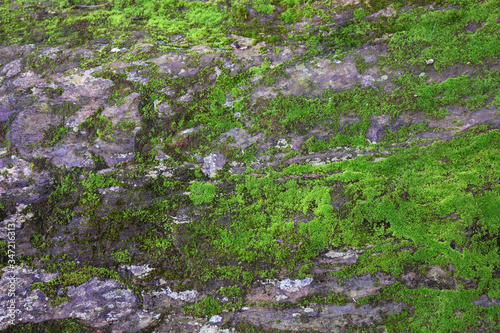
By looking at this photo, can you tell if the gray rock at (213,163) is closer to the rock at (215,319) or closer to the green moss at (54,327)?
the rock at (215,319)

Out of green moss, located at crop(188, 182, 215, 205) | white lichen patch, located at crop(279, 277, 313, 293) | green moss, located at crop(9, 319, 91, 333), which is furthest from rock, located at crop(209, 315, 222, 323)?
green moss, located at crop(9, 319, 91, 333)

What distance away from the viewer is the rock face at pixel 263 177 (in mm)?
6301

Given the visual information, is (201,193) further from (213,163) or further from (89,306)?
(89,306)

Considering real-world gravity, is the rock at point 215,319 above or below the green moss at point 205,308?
below

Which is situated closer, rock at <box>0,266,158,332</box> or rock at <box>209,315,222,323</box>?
rock at <box>209,315,222,323</box>

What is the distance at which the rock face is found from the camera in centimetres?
630

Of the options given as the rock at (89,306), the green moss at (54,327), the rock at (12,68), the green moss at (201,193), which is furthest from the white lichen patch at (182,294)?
the rock at (12,68)

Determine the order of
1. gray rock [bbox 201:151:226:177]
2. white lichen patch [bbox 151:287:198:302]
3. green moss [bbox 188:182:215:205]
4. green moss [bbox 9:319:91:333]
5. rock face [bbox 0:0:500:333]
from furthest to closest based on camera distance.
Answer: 1. gray rock [bbox 201:151:226:177]
2. green moss [bbox 188:182:215:205]
3. green moss [bbox 9:319:91:333]
4. white lichen patch [bbox 151:287:198:302]
5. rock face [bbox 0:0:500:333]

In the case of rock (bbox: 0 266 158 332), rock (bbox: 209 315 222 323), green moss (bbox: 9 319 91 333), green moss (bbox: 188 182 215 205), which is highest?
green moss (bbox: 188 182 215 205)

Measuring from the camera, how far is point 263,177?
749 centimetres

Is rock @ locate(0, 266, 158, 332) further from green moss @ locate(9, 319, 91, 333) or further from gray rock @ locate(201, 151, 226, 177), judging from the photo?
gray rock @ locate(201, 151, 226, 177)

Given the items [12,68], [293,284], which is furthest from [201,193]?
[12,68]

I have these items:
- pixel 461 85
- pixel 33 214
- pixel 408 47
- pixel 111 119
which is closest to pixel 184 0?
pixel 111 119

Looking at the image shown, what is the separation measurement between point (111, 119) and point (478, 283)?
10.1 metres
